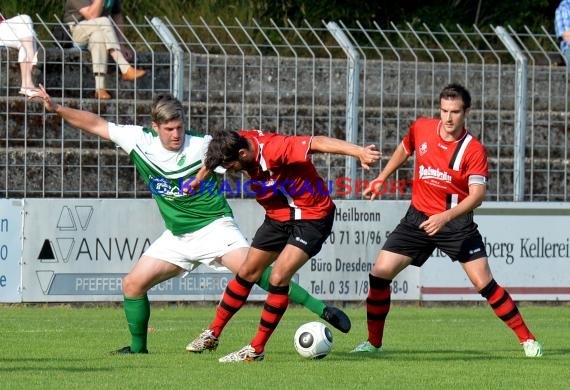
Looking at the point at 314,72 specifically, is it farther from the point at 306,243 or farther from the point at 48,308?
the point at 306,243

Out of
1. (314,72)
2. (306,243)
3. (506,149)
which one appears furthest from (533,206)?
(306,243)

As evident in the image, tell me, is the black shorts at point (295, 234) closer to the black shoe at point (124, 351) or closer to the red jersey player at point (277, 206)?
the red jersey player at point (277, 206)

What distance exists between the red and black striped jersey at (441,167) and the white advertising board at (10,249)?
220 inches

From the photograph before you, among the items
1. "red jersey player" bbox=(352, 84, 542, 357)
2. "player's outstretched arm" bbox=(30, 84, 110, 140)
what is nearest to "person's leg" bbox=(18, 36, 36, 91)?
"player's outstretched arm" bbox=(30, 84, 110, 140)

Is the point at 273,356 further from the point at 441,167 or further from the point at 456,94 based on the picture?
the point at 456,94

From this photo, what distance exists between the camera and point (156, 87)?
15.8 m

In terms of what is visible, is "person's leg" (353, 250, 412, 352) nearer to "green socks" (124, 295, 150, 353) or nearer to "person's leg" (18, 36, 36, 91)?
"green socks" (124, 295, 150, 353)

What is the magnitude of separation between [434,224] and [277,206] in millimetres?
1115

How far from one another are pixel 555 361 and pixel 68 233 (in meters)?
6.54

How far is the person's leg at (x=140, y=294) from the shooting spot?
395 inches

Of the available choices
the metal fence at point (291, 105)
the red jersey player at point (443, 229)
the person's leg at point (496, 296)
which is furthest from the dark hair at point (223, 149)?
the metal fence at point (291, 105)

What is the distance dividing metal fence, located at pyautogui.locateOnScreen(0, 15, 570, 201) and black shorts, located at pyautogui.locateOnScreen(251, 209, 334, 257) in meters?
5.28

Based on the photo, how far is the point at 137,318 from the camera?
10023 millimetres

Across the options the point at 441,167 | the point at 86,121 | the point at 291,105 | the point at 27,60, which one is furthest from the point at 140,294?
the point at 291,105
